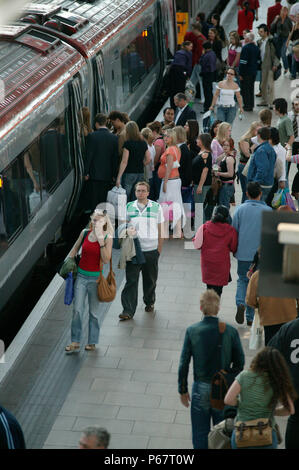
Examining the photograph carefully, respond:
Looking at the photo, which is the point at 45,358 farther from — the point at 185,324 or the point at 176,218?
the point at 176,218

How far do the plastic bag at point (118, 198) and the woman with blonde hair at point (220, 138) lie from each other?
1438 mm

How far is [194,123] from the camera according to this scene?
12.7 metres

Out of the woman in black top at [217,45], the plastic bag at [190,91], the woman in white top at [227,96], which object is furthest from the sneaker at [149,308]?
the woman in black top at [217,45]

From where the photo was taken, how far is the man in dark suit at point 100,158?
12.7m

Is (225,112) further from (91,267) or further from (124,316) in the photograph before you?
(91,267)

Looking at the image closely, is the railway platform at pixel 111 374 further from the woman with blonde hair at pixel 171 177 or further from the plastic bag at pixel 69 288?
the woman with blonde hair at pixel 171 177

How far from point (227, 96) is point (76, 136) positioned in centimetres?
379

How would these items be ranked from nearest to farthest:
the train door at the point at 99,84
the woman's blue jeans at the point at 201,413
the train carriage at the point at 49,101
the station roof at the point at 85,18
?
the woman's blue jeans at the point at 201,413 → the train carriage at the point at 49,101 → the station roof at the point at 85,18 → the train door at the point at 99,84

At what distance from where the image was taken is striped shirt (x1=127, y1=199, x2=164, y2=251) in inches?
382

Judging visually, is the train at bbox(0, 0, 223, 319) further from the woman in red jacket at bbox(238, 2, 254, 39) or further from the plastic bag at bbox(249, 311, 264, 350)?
the woman in red jacket at bbox(238, 2, 254, 39)

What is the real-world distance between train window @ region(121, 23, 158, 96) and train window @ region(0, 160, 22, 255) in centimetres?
670

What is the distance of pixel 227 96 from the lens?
15.6 meters

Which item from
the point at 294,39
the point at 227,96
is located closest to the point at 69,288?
the point at 227,96

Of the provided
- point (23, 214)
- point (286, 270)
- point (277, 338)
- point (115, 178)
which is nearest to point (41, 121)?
point (23, 214)
